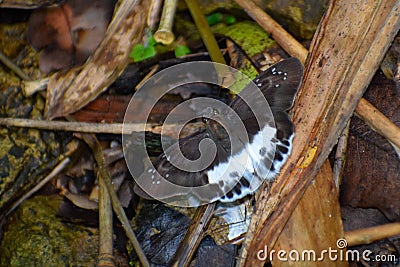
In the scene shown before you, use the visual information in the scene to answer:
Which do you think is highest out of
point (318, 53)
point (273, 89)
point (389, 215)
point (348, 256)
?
point (318, 53)

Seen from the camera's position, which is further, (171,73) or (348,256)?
(171,73)

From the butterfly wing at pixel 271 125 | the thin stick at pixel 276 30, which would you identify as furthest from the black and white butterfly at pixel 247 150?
the thin stick at pixel 276 30

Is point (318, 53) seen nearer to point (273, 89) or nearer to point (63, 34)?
point (273, 89)

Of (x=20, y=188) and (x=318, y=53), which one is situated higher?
(x=318, y=53)

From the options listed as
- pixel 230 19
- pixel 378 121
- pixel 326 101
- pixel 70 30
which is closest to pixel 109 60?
pixel 70 30

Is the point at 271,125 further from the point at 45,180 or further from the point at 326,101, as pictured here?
the point at 45,180

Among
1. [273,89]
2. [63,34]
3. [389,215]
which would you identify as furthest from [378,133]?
[63,34]

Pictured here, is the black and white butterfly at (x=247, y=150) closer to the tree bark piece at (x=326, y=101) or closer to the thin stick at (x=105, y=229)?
the tree bark piece at (x=326, y=101)
